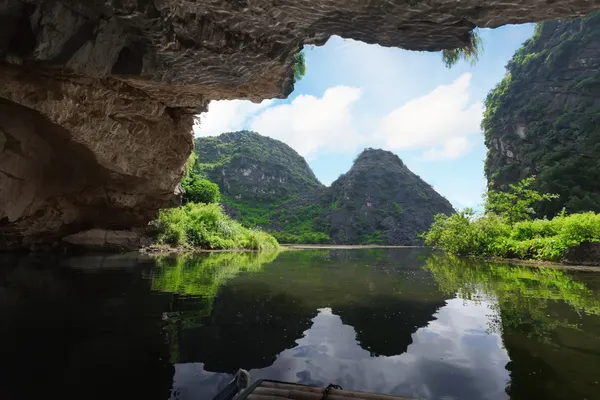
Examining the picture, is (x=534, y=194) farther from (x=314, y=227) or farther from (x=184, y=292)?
(x=314, y=227)

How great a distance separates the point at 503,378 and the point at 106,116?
34.9ft

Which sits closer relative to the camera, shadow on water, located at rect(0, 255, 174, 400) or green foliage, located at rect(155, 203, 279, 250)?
shadow on water, located at rect(0, 255, 174, 400)

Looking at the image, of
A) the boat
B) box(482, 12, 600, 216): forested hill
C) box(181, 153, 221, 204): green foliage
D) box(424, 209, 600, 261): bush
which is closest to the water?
the boat

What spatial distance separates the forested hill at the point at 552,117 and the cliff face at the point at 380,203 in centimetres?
2488

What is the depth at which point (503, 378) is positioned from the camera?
352 cm

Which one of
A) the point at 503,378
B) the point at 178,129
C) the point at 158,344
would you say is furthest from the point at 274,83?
the point at 503,378

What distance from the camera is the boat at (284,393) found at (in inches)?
109

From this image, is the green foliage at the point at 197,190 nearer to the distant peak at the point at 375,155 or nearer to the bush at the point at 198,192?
the bush at the point at 198,192

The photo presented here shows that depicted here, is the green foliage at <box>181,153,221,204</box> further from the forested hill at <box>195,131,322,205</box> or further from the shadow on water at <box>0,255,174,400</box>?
the forested hill at <box>195,131,322,205</box>

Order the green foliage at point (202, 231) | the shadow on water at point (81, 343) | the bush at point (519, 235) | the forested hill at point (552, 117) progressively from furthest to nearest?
the forested hill at point (552, 117), the green foliage at point (202, 231), the bush at point (519, 235), the shadow on water at point (81, 343)

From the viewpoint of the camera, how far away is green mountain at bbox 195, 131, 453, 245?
72.4m

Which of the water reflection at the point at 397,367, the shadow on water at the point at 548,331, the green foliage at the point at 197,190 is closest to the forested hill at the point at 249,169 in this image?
the green foliage at the point at 197,190

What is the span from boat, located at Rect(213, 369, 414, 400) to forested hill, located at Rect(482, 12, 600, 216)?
3926cm

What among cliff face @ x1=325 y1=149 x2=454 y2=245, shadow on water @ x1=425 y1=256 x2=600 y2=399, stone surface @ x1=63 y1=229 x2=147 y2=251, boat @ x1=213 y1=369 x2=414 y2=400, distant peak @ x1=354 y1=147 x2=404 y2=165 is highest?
distant peak @ x1=354 y1=147 x2=404 y2=165
